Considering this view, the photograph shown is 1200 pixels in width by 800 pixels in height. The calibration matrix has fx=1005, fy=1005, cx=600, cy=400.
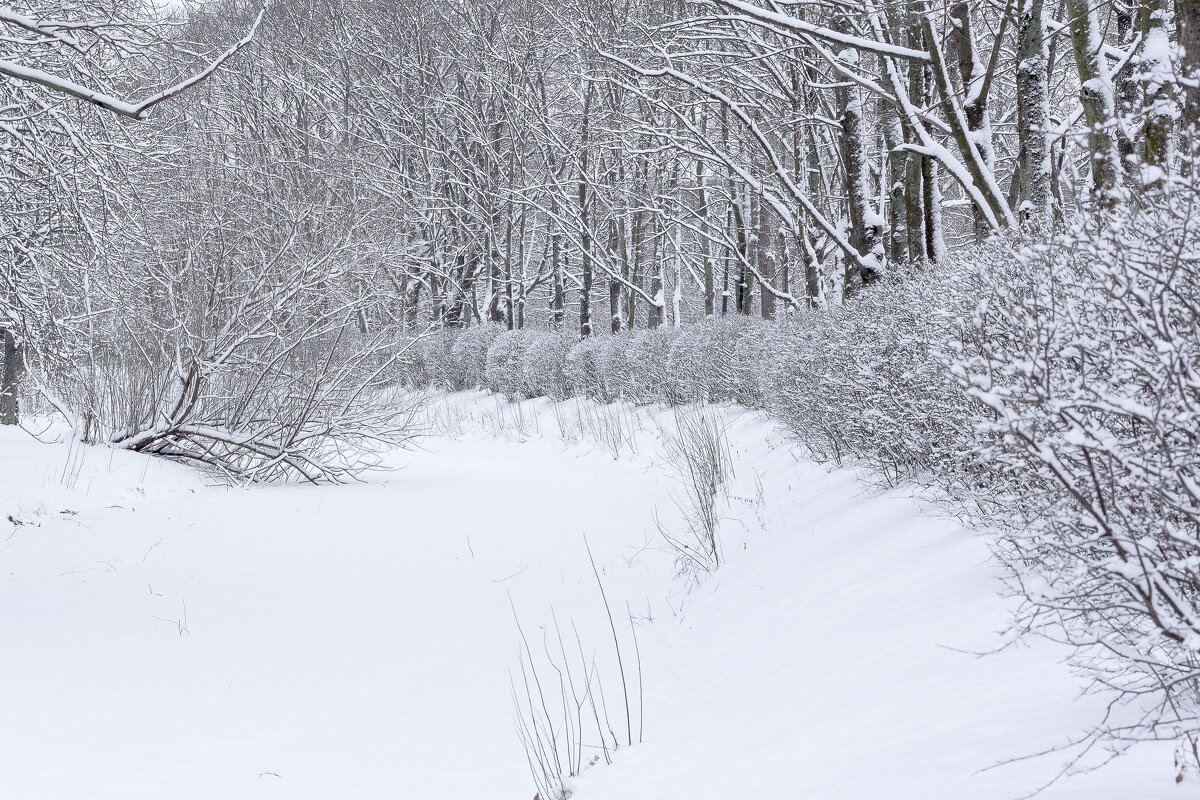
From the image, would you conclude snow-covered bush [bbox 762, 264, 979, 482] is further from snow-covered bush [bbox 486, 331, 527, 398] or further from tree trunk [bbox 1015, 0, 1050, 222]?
snow-covered bush [bbox 486, 331, 527, 398]

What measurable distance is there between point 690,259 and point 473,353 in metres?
8.37

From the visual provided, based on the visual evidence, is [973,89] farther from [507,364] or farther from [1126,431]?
[507,364]

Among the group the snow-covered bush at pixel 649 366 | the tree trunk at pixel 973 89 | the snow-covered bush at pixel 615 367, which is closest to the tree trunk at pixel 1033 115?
the tree trunk at pixel 973 89

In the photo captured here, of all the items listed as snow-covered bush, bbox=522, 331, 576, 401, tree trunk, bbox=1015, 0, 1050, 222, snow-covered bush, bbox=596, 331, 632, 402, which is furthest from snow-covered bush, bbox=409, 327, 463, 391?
tree trunk, bbox=1015, 0, 1050, 222

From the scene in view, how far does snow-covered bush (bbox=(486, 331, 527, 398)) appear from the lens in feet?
65.4

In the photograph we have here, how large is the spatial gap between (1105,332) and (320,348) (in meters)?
10.5

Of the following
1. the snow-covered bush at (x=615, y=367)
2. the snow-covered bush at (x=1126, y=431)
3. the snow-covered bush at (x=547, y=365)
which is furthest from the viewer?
the snow-covered bush at (x=547, y=365)

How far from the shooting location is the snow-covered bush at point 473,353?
72.5 ft

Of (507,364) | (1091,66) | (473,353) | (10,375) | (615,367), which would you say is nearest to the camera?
(1091,66)

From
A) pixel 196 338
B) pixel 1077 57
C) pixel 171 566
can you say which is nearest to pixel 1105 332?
pixel 1077 57

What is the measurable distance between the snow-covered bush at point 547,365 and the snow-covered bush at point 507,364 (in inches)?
8.8

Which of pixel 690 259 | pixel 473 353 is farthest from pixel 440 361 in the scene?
pixel 690 259

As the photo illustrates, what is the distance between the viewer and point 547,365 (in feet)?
62.3

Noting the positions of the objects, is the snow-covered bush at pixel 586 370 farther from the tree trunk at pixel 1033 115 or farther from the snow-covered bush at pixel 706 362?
the tree trunk at pixel 1033 115
